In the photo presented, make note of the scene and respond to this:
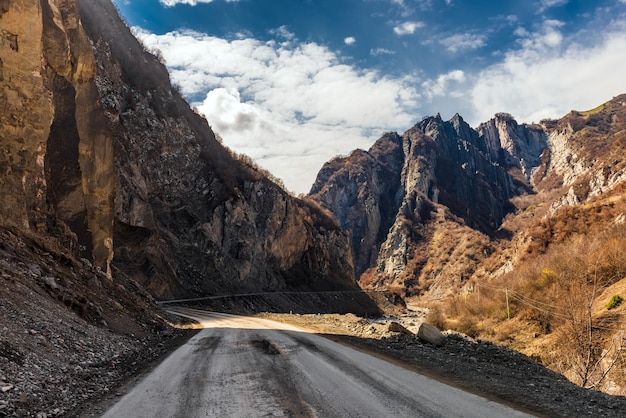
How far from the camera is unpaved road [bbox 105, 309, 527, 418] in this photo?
5.98m

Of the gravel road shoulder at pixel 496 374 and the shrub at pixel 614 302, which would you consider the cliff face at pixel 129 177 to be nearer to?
the gravel road shoulder at pixel 496 374

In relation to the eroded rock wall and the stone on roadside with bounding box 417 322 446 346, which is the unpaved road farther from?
the eroded rock wall

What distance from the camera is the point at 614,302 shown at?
25609 millimetres

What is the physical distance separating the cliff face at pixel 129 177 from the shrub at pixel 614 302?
3339 cm

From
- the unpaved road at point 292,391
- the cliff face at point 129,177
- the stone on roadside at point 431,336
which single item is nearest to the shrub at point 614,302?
the stone on roadside at point 431,336

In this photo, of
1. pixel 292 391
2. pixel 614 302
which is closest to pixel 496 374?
pixel 292 391

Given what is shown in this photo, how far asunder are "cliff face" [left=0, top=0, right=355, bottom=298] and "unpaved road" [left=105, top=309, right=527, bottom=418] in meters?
12.4

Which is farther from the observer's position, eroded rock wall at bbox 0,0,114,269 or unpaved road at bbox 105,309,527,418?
eroded rock wall at bbox 0,0,114,269

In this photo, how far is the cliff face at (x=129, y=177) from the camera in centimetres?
1700

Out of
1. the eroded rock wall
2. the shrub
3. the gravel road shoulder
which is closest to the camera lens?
the gravel road shoulder

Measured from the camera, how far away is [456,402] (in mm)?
6543

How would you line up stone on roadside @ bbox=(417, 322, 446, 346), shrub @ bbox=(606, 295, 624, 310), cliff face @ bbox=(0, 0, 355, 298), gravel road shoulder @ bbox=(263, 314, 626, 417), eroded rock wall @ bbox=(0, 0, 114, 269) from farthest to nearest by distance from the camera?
shrub @ bbox=(606, 295, 624, 310) < cliff face @ bbox=(0, 0, 355, 298) < eroded rock wall @ bbox=(0, 0, 114, 269) < stone on roadside @ bbox=(417, 322, 446, 346) < gravel road shoulder @ bbox=(263, 314, 626, 417)

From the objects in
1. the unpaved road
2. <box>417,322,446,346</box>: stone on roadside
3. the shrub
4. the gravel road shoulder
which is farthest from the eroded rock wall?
the shrub

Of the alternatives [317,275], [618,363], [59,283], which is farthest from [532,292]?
[317,275]
